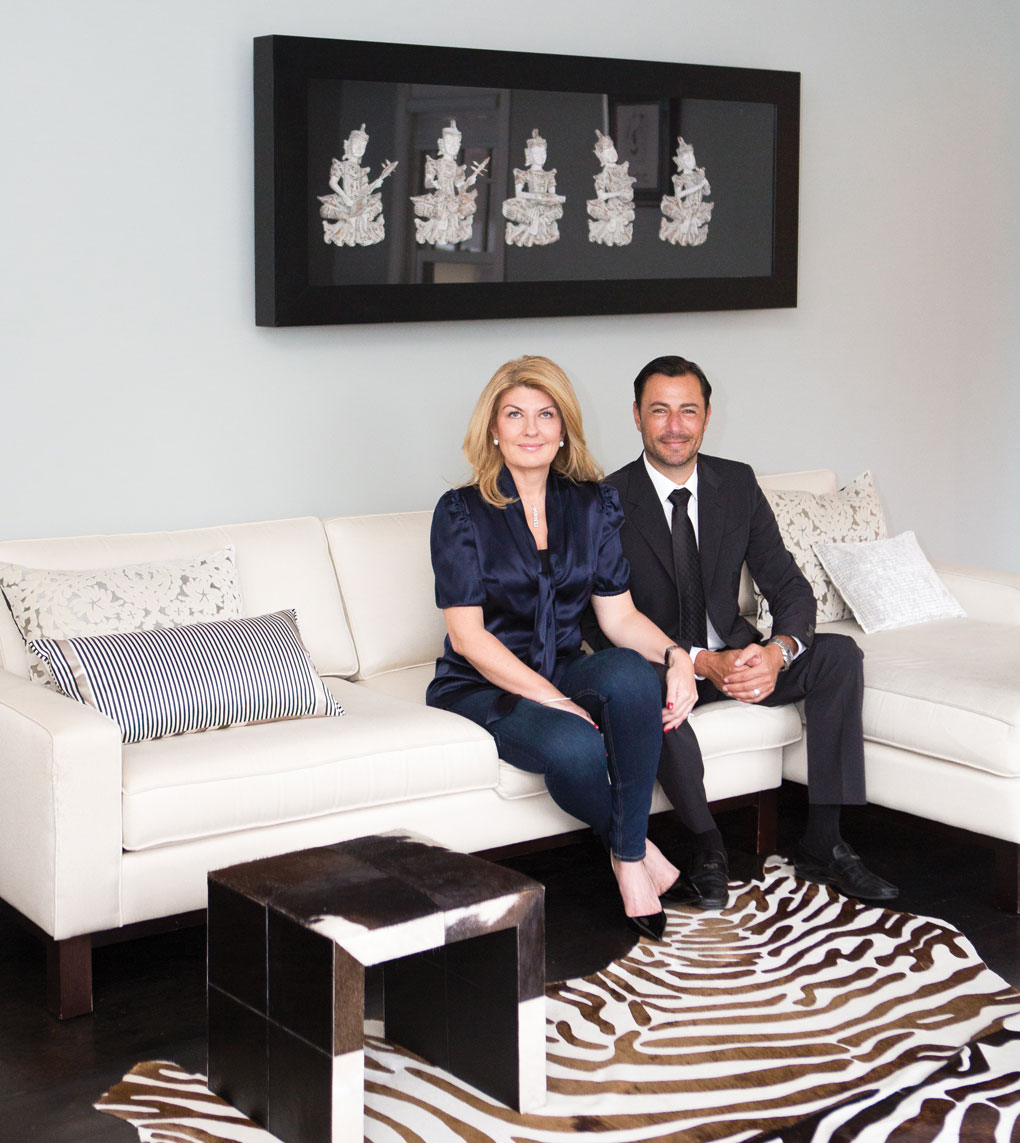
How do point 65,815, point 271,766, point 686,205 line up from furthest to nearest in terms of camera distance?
point 686,205
point 271,766
point 65,815

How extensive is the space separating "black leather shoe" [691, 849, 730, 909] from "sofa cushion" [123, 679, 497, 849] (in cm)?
51

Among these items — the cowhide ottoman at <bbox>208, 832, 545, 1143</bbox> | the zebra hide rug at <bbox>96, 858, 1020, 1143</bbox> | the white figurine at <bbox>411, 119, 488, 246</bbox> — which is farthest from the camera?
the white figurine at <bbox>411, 119, 488, 246</bbox>

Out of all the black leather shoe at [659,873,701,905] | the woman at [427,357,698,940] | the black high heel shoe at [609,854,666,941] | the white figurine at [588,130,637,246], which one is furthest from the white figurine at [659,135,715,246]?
the black high heel shoe at [609,854,666,941]

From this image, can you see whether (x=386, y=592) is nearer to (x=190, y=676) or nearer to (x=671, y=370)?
(x=190, y=676)

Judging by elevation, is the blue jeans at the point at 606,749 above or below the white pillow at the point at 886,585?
below

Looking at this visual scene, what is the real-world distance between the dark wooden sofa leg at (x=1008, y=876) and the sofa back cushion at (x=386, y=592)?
1384 millimetres

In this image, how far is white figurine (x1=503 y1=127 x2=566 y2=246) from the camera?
3.88 m

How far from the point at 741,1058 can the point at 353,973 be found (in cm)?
76

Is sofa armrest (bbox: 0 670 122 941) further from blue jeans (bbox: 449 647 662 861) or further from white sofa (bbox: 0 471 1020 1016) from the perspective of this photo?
blue jeans (bbox: 449 647 662 861)

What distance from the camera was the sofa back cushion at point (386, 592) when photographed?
353 cm

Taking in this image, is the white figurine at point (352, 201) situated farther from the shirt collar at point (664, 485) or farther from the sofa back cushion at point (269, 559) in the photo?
the shirt collar at point (664, 485)

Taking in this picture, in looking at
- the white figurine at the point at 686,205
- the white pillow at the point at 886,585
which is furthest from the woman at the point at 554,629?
the white figurine at the point at 686,205

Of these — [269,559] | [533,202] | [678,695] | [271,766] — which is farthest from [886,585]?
[271,766]

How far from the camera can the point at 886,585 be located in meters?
3.96
